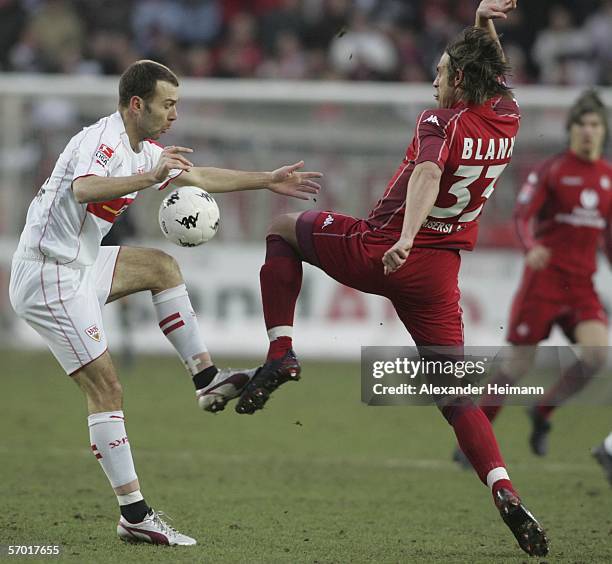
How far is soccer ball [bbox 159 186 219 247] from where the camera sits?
648 centimetres

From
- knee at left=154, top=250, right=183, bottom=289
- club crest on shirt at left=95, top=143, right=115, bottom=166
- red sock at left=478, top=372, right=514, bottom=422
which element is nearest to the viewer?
club crest on shirt at left=95, top=143, right=115, bottom=166

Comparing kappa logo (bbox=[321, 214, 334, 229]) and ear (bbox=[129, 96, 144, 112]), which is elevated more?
ear (bbox=[129, 96, 144, 112])

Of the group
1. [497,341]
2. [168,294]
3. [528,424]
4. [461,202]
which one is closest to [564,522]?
[461,202]

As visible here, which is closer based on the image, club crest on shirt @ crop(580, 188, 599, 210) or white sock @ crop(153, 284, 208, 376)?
white sock @ crop(153, 284, 208, 376)

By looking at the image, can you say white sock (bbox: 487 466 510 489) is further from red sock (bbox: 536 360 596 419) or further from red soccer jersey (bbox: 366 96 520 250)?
red sock (bbox: 536 360 596 419)

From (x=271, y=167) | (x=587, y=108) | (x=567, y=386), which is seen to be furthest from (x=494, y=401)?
(x=271, y=167)

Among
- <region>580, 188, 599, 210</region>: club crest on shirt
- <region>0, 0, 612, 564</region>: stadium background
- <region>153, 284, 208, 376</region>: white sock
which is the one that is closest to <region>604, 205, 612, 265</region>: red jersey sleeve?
<region>580, 188, 599, 210</region>: club crest on shirt

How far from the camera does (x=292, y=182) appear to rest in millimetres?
6559

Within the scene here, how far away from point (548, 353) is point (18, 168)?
7.27 metres

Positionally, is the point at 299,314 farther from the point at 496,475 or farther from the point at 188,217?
the point at 496,475

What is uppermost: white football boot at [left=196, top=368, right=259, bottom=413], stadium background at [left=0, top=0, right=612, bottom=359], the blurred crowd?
white football boot at [left=196, top=368, right=259, bottom=413]

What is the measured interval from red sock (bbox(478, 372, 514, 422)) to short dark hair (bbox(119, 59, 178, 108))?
4.11m

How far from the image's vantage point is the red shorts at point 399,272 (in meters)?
6.30

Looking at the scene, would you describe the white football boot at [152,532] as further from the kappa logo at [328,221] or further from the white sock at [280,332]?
the kappa logo at [328,221]
